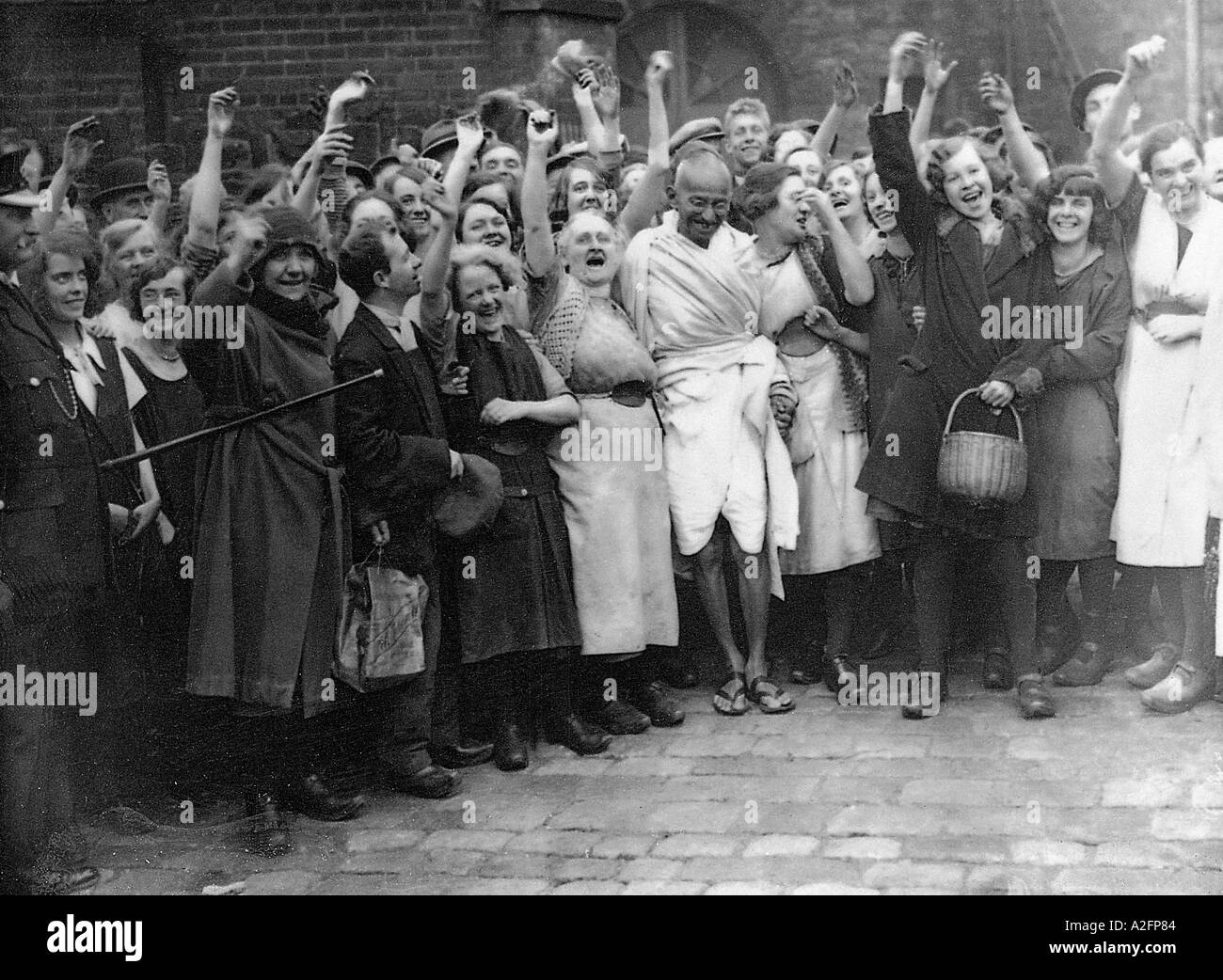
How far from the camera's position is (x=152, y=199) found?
20.5 ft

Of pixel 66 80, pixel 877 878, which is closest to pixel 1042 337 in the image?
pixel 877 878

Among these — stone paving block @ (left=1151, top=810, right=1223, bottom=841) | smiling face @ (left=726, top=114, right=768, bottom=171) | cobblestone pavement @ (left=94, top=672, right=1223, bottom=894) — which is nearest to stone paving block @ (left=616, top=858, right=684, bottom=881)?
cobblestone pavement @ (left=94, top=672, right=1223, bottom=894)

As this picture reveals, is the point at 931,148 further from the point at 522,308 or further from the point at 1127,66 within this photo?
the point at 522,308

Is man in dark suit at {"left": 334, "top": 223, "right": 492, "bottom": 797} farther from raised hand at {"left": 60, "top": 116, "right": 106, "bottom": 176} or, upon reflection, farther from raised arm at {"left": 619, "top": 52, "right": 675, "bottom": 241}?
raised arm at {"left": 619, "top": 52, "right": 675, "bottom": 241}

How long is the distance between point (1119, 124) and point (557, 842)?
11.6 ft

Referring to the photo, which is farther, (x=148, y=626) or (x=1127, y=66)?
(x=1127, y=66)

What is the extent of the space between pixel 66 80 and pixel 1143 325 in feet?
14.9

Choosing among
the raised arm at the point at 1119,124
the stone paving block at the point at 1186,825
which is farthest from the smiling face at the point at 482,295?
the stone paving block at the point at 1186,825

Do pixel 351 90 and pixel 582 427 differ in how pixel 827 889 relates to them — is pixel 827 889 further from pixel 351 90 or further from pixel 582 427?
pixel 351 90

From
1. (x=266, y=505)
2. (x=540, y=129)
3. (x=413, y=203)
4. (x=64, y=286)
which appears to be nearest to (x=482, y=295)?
(x=413, y=203)

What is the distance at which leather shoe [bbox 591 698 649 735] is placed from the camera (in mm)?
6324

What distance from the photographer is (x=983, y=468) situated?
6109 millimetres

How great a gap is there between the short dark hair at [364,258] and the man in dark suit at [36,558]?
1027 millimetres

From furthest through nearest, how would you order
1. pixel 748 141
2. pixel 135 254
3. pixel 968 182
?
pixel 748 141 → pixel 968 182 → pixel 135 254
